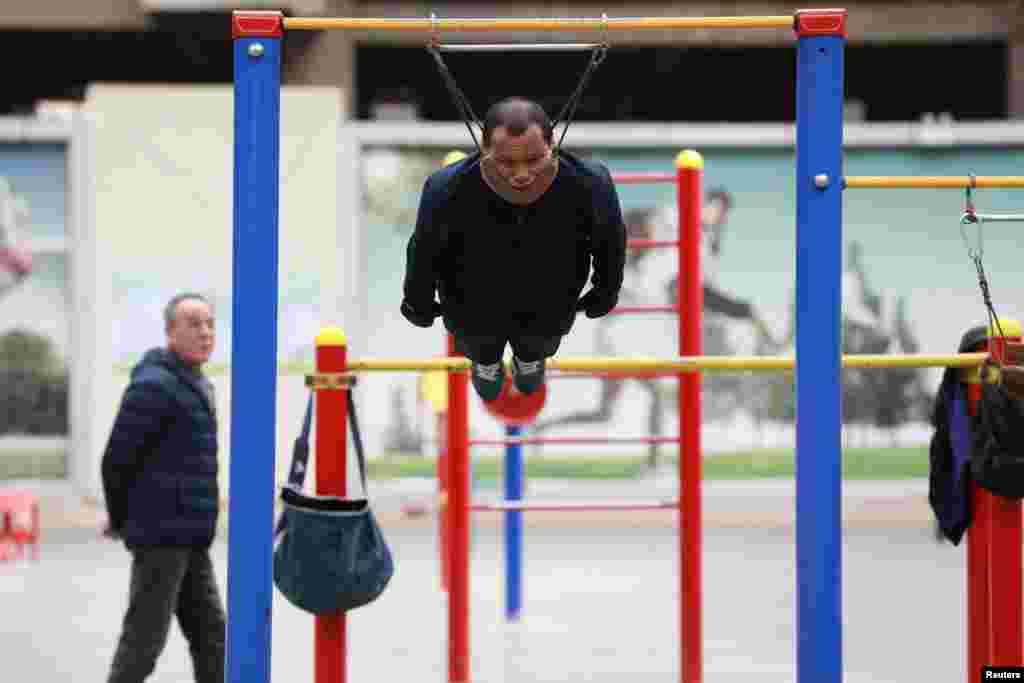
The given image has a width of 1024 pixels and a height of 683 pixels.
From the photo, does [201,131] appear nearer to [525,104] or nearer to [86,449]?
[86,449]

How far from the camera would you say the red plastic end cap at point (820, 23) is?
411 cm

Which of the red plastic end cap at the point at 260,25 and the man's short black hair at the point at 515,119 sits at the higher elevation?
the red plastic end cap at the point at 260,25

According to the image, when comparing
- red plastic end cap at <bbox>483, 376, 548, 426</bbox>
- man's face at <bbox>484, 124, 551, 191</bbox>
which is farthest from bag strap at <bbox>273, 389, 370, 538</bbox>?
red plastic end cap at <bbox>483, 376, 548, 426</bbox>

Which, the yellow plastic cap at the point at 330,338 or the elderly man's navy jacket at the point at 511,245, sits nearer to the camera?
the elderly man's navy jacket at the point at 511,245

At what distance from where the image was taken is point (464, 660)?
242 inches

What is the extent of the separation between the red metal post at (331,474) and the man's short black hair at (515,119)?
1324 millimetres

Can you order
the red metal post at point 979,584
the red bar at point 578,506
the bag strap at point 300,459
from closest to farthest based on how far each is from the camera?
the bag strap at point 300,459 → the red metal post at point 979,584 → the red bar at point 578,506

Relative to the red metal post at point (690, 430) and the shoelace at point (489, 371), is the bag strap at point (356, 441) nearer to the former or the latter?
the shoelace at point (489, 371)

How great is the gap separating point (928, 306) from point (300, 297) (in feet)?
16.9

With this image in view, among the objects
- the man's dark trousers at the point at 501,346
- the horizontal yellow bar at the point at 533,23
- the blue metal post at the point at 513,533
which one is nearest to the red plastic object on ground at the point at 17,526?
the blue metal post at the point at 513,533

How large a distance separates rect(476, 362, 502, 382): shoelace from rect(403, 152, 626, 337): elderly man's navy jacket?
484 millimetres

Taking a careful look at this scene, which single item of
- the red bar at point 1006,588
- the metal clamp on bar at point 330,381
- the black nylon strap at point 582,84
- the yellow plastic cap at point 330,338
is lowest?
the red bar at point 1006,588

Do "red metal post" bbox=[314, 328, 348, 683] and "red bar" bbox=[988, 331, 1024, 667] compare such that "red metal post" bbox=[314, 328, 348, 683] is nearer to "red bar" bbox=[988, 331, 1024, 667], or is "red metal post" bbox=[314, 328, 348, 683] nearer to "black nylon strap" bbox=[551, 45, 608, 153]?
"black nylon strap" bbox=[551, 45, 608, 153]

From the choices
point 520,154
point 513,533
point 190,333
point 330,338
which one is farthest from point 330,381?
point 513,533
